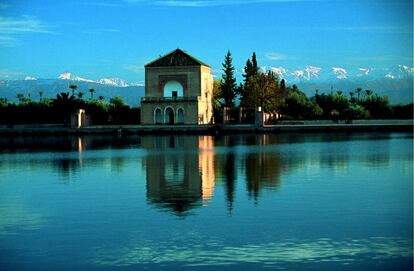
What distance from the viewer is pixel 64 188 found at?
1733 centimetres

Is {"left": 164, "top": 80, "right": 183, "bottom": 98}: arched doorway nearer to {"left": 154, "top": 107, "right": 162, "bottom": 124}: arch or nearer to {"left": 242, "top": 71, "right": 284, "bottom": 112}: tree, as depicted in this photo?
{"left": 154, "top": 107, "right": 162, "bottom": 124}: arch

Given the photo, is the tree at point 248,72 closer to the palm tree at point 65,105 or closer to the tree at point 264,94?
the tree at point 264,94

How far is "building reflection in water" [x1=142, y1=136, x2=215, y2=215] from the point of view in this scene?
14352 millimetres

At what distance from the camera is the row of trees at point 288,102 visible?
58.8 m

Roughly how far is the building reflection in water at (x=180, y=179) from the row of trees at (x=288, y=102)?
1186 inches

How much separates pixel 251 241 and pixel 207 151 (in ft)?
65.7

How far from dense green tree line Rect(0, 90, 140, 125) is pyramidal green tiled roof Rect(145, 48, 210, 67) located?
4587 mm

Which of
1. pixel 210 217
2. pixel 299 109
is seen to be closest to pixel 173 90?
pixel 299 109

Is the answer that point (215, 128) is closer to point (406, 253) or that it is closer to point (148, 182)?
point (148, 182)

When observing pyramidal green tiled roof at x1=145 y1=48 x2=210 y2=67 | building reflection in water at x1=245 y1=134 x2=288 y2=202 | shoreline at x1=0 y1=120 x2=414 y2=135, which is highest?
pyramidal green tiled roof at x1=145 y1=48 x2=210 y2=67

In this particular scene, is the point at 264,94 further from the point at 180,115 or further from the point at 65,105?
the point at 65,105

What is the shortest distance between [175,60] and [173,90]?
2203 millimetres

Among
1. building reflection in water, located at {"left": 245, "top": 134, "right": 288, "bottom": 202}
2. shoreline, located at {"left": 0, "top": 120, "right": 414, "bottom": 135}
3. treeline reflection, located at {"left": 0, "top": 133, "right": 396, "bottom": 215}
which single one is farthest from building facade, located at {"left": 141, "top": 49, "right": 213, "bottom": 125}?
building reflection in water, located at {"left": 245, "top": 134, "right": 288, "bottom": 202}

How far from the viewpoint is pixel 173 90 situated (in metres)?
56.7
